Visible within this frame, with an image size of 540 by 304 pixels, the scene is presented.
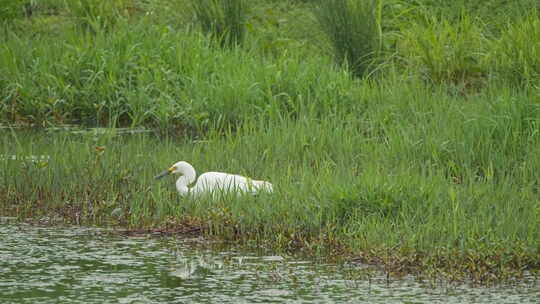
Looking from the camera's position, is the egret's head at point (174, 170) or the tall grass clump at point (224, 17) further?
the tall grass clump at point (224, 17)

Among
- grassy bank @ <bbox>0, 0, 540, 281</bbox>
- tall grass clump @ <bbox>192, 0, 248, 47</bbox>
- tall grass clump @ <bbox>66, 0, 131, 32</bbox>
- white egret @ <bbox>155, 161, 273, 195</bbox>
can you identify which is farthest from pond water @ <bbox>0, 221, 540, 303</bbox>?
tall grass clump @ <bbox>66, 0, 131, 32</bbox>

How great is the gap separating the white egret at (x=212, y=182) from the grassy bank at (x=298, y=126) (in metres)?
0.11

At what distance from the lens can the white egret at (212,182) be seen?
22.8 ft

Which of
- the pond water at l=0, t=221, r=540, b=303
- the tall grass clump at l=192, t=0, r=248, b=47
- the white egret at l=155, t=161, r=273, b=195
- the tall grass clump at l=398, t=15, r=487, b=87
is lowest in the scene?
the pond water at l=0, t=221, r=540, b=303

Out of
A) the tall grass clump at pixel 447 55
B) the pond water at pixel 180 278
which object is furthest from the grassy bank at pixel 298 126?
the pond water at pixel 180 278

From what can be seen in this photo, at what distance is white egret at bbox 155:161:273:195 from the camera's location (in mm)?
6953

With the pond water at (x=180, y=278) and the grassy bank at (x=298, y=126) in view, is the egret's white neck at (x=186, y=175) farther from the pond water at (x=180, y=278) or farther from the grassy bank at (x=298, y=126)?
the pond water at (x=180, y=278)

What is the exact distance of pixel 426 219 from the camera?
635 cm

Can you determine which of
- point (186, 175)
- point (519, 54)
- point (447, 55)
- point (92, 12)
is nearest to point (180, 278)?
point (186, 175)

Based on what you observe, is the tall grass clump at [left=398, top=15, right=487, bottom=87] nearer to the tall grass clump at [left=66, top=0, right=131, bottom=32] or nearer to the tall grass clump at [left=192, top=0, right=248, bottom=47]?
the tall grass clump at [left=192, top=0, right=248, bottom=47]

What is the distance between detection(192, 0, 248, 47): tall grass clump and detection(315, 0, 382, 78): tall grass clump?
0.94m

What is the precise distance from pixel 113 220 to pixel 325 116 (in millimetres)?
2611

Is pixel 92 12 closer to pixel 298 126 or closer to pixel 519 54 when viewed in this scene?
pixel 298 126

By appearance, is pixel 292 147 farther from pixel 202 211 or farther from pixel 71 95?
pixel 71 95
